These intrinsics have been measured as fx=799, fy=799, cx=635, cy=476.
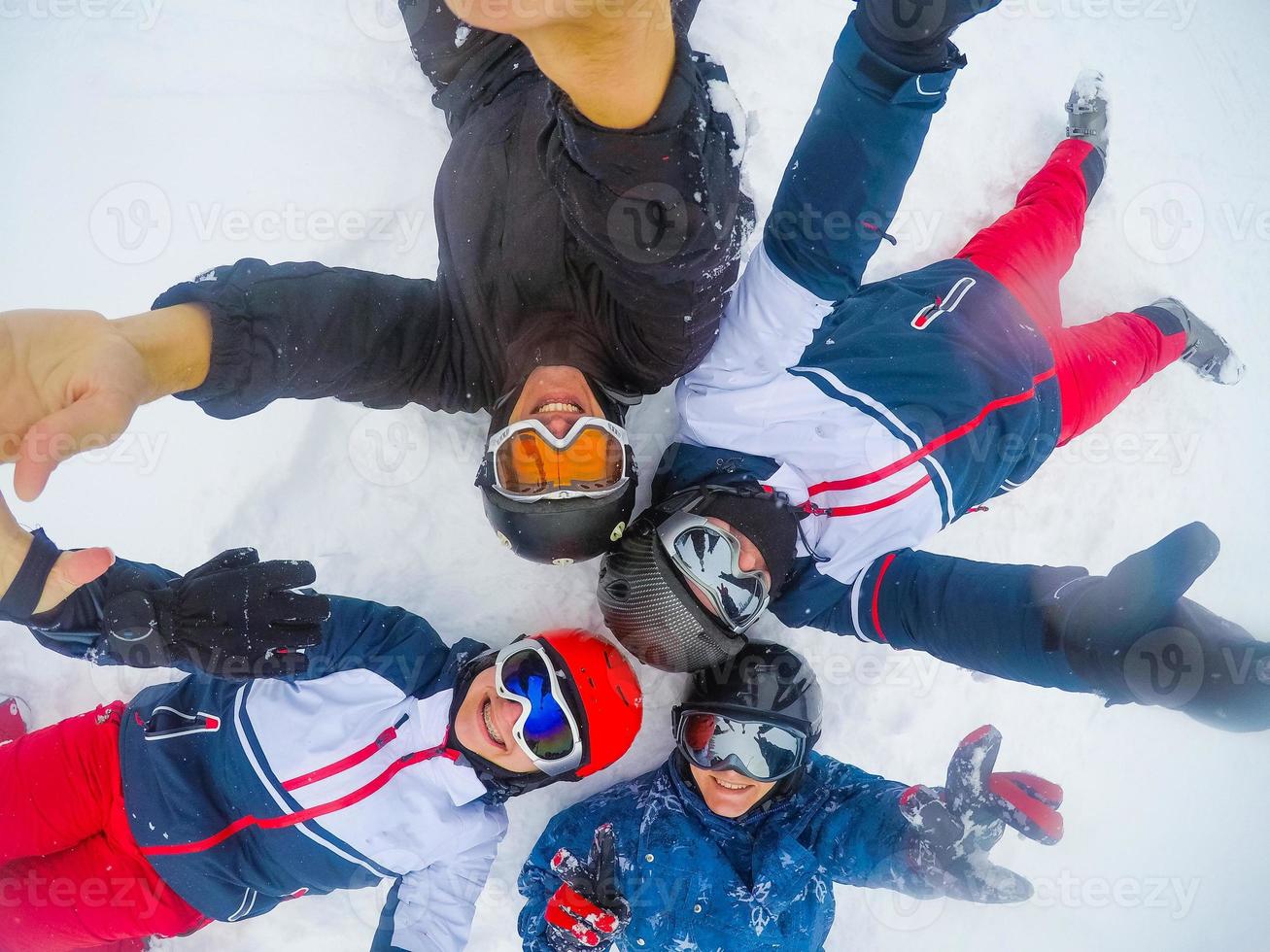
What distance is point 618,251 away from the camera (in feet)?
4.82

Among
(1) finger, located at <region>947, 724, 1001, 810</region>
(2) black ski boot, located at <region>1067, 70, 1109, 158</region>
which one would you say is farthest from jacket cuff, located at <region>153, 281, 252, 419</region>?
(2) black ski boot, located at <region>1067, 70, 1109, 158</region>

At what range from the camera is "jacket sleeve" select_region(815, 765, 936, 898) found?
2.40m

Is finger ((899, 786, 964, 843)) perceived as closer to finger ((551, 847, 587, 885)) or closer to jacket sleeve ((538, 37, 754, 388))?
finger ((551, 847, 587, 885))

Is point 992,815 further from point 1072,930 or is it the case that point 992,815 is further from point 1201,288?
point 1201,288

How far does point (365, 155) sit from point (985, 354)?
2.12m

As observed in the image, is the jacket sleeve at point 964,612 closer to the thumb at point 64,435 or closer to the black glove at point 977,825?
the black glove at point 977,825

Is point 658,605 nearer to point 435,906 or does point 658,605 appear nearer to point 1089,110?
point 435,906

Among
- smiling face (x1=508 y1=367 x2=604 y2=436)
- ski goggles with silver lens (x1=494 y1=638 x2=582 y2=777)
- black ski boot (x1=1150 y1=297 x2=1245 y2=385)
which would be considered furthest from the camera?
black ski boot (x1=1150 y1=297 x2=1245 y2=385)

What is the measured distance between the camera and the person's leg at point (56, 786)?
7.50ft

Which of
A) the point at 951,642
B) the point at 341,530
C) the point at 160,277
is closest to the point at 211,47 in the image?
the point at 160,277

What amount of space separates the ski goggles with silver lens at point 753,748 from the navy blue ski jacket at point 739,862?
25 centimetres

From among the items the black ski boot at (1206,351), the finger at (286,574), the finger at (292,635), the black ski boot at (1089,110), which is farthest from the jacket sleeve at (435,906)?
the black ski boot at (1089,110)

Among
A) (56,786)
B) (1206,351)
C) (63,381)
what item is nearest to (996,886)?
(1206,351)

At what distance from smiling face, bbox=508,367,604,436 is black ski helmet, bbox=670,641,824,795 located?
984mm
